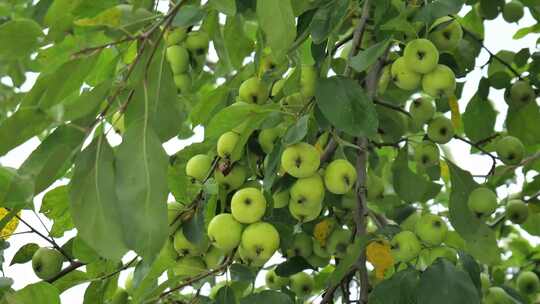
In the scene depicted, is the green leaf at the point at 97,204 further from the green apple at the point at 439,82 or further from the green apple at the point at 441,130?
the green apple at the point at 441,130

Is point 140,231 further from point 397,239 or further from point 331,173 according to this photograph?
point 397,239

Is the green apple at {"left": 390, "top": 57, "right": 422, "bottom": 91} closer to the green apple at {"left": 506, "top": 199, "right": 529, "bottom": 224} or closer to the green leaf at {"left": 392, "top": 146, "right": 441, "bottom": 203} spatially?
the green leaf at {"left": 392, "top": 146, "right": 441, "bottom": 203}

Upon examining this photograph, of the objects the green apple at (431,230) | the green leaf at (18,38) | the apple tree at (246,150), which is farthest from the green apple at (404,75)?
the green leaf at (18,38)

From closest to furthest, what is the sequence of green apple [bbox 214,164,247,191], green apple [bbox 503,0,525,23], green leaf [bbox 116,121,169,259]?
green leaf [bbox 116,121,169,259] < green apple [bbox 214,164,247,191] < green apple [bbox 503,0,525,23]

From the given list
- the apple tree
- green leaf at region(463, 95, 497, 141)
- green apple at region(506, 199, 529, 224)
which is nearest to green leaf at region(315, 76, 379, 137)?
the apple tree

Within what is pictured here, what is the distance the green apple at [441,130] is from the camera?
2.25 m

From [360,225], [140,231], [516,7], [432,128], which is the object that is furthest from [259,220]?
[516,7]

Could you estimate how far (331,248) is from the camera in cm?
209

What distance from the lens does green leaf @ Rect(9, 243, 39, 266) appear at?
2.02 meters

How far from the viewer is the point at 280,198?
1.88 m

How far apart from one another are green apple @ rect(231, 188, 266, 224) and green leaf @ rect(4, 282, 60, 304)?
44 cm

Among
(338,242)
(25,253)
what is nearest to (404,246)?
(338,242)

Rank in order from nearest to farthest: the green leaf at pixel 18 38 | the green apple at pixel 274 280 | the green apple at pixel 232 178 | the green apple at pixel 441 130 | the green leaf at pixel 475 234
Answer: the green leaf at pixel 18 38 < the green apple at pixel 232 178 < the green leaf at pixel 475 234 < the green apple at pixel 441 130 < the green apple at pixel 274 280

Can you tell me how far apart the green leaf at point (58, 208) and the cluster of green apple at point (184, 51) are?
45cm
